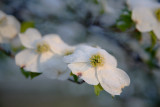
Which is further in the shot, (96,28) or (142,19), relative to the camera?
(96,28)

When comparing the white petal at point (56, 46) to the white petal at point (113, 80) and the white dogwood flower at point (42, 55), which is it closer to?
the white dogwood flower at point (42, 55)

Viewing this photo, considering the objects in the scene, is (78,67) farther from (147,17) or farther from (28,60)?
(147,17)

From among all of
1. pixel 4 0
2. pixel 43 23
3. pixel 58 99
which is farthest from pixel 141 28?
pixel 58 99

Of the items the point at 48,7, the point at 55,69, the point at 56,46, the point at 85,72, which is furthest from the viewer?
the point at 48,7

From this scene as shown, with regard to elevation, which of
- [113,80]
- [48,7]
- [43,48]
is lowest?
[113,80]

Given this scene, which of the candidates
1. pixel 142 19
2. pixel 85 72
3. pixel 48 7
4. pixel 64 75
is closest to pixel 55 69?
pixel 64 75

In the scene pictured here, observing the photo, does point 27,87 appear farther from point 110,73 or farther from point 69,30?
point 110,73

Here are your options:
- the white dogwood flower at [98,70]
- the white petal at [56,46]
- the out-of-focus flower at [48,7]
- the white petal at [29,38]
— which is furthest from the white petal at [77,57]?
the out-of-focus flower at [48,7]
